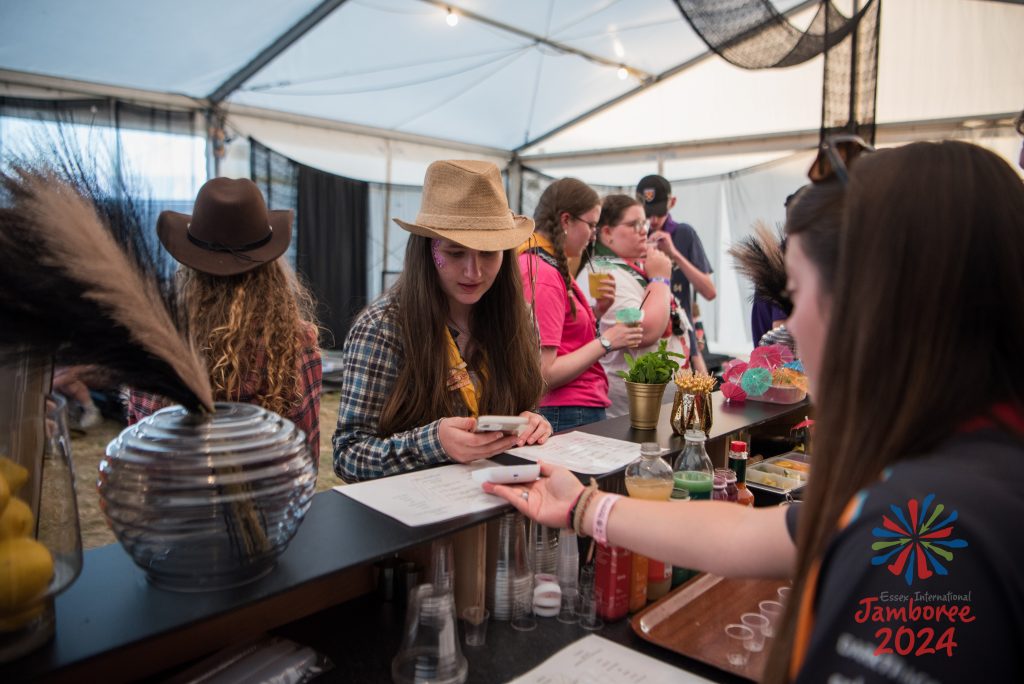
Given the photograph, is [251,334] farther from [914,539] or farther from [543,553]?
[914,539]

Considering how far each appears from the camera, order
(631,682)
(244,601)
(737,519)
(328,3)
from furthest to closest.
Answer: (328,3) → (631,682) → (737,519) → (244,601)

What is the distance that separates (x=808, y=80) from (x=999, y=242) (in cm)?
759

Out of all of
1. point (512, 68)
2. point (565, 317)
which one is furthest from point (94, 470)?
point (512, 68)

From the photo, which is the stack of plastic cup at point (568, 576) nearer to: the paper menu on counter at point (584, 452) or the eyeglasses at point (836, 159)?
the paper menu on counter at point (584, 452)

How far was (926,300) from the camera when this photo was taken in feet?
2.56

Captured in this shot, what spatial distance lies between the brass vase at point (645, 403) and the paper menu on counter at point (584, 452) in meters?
0.20

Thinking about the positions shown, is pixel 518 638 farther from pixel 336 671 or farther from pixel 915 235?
pixel 915 235

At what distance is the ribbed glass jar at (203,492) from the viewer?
3.15ft

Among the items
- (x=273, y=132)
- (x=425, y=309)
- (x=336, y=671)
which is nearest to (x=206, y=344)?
(x=425, y=309)

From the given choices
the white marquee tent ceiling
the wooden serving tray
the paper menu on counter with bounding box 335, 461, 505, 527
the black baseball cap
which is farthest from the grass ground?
the white marquee tent ceiling

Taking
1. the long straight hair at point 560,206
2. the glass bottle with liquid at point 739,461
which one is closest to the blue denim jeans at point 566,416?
the long straight hair at point 560,206

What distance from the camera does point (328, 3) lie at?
607 centimetres

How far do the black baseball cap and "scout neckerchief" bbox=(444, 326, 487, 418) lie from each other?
297 cm

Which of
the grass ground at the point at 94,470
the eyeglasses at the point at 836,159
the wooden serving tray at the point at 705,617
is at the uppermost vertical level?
the eyeglasses at the point at 836,159
